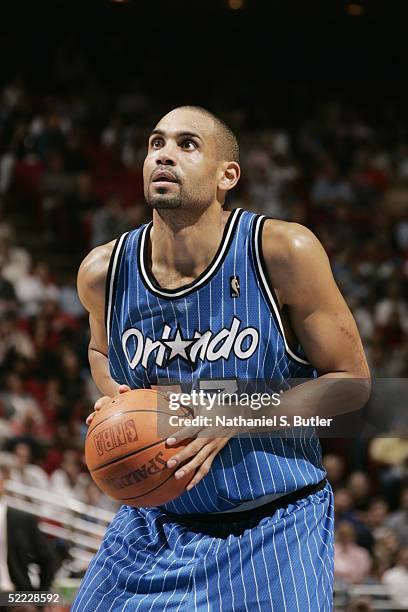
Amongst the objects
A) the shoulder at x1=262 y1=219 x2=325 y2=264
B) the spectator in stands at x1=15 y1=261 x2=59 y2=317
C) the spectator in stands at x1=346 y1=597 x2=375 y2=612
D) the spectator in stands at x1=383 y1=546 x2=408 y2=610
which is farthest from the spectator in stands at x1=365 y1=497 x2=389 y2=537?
the shoulder at x1=262 y1=219 x2=325 y2=264

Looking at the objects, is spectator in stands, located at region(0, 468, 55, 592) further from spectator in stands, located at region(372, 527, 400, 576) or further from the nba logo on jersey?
spectator in stands, located at region(372, 527, 400, 576)

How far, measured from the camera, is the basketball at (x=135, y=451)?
3.28 metres

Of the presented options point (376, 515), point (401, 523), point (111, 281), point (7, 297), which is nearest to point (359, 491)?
point (376, 515)

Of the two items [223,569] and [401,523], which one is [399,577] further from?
[223,569]

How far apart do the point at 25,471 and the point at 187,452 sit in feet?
17.1

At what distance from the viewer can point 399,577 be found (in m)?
8.12

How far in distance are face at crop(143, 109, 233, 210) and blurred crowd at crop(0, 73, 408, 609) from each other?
15.4 feet

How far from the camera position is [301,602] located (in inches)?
129

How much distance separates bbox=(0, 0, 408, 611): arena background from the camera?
28.9 ft

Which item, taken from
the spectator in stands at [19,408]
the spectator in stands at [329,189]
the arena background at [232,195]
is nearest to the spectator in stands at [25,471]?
the arena background at [232,195]

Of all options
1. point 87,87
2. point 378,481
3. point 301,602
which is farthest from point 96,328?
point 87,87

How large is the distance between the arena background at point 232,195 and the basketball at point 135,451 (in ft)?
11.7

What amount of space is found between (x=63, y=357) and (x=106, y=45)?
6.15 metres

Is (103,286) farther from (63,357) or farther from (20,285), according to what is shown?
(20,285)
